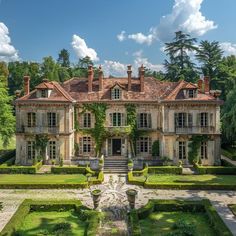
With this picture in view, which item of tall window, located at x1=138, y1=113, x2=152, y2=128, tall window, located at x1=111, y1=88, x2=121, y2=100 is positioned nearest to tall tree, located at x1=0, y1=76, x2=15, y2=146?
tall window, located at x1=111, y1=88, x2=121, y2=100

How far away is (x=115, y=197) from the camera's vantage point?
2462 centimetres

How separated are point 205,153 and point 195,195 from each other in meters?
11.7

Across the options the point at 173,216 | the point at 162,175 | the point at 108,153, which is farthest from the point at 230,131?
the point at 173,216

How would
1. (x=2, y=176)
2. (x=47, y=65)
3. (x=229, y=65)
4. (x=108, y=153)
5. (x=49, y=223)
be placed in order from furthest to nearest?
(x=47, y=65) → (x=229, y=65) → (x=108, y=153) → (x=2, y=176) → (x=49, y=223)

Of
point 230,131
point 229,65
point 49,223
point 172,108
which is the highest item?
point 229,65

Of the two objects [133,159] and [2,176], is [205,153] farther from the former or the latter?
[2,176]

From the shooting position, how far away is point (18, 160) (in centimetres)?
3703

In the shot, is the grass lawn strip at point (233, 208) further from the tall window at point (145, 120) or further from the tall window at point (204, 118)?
the tall window at point (145, 120)

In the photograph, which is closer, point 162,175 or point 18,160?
point 162,175

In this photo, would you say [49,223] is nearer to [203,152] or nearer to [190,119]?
[190,119]

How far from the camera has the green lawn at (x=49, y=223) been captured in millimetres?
17938

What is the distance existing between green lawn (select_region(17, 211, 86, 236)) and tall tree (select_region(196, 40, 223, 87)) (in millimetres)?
45828

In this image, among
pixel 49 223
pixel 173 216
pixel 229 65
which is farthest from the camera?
pixel 229 65

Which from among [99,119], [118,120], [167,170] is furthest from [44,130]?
[167,170]
